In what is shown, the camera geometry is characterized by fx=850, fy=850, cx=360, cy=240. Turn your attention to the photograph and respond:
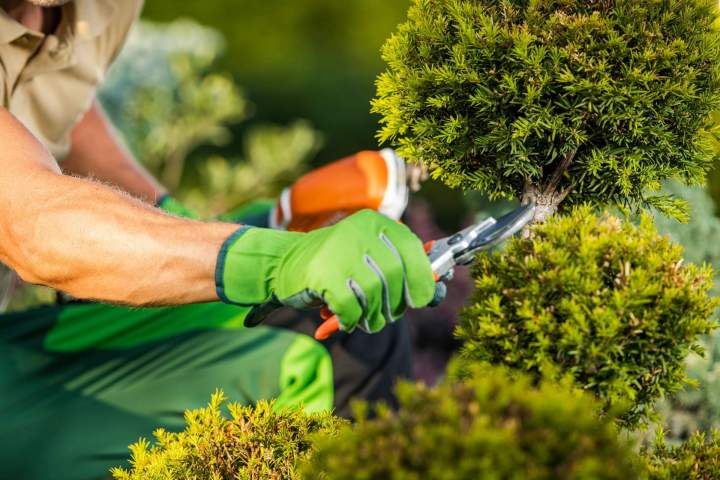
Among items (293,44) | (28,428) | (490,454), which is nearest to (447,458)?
(490,454)

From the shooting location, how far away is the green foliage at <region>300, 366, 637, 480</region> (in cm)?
105

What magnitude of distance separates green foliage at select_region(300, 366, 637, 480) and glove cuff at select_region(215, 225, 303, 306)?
0.45 meters

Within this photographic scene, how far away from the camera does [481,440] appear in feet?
3.45

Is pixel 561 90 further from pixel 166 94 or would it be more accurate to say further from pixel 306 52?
pixel 306 52

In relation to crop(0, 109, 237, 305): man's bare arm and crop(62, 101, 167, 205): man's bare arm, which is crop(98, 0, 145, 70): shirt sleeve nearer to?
crop(62, 101, 167, 205): man's bare arm

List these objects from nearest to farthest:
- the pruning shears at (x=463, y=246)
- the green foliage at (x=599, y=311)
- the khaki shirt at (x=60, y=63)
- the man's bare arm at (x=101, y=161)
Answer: the green foliage at (x=599, y=311)
the pruning shears at (x=463, y=246)
the khaki shirt at (x=60, y=63)
the man's bare arm at (x=101, y=161)

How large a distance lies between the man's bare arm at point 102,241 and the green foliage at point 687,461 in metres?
0.85

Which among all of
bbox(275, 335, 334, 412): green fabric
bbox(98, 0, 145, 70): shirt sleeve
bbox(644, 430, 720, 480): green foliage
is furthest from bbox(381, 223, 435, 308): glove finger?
bbox(98, 0, 145, 70): shirt sleeve

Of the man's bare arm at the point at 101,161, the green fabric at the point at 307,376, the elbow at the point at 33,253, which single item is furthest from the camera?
the man's bare arm at the point at 101,161

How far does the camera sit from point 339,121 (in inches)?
233

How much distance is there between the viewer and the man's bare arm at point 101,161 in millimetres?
3139

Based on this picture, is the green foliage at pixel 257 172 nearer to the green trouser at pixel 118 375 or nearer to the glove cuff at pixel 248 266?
the green trouser at pixel 118 375

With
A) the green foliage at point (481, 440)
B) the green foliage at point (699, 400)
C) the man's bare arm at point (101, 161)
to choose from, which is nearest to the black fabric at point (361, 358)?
the man's bare arm at point (101, 161)

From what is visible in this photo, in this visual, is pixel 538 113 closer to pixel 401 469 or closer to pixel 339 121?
pixel 401 469
